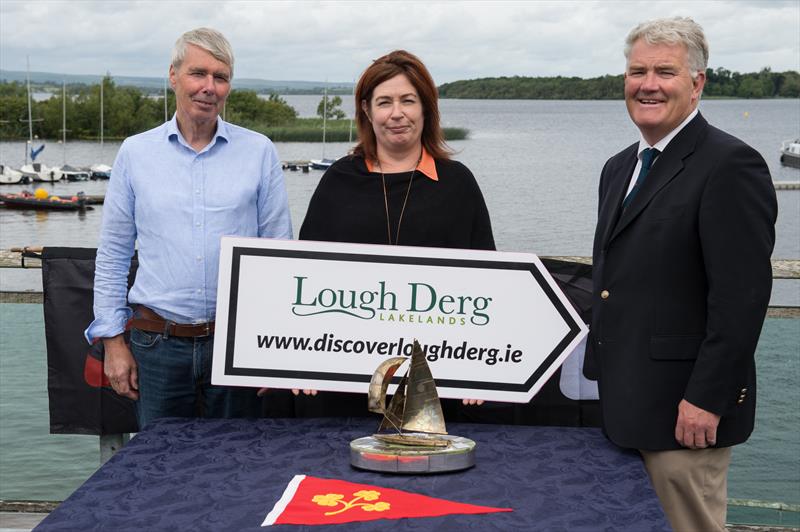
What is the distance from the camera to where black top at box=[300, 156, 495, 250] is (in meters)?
3.02

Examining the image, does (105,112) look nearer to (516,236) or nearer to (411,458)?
(516,236)

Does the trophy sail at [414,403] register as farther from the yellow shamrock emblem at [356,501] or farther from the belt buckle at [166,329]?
the belt buckle at [166,329]

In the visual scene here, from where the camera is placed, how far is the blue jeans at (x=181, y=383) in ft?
10.0

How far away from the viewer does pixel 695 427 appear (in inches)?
98.7

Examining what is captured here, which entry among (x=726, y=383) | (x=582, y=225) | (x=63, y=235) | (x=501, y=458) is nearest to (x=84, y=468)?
(x=501, y=458)

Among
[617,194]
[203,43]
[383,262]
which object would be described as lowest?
[383,262]

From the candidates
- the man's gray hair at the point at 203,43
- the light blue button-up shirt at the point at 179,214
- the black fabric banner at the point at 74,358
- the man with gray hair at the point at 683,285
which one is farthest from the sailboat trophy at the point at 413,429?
the black fabric banner at the point at 74,358

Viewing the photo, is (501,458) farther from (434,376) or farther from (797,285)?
(797,285)

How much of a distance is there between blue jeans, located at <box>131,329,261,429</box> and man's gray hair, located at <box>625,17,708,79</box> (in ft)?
4.91

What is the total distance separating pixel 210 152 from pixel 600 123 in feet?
458

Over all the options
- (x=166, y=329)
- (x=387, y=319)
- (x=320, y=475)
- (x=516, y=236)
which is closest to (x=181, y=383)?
(x=166, y=329)

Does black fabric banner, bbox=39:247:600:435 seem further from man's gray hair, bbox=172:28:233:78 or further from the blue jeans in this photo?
man's gray hair, bbox=172:28:233:78

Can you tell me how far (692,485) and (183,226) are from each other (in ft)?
5.18

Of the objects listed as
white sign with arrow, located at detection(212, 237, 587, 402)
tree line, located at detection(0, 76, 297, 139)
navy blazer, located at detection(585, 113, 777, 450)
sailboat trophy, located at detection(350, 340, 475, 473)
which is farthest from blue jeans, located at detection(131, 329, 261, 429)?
tree line, located at detection(0, 76, 297, 139)
